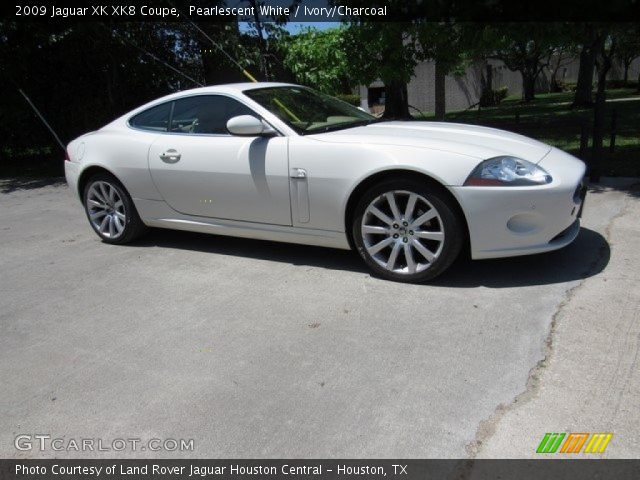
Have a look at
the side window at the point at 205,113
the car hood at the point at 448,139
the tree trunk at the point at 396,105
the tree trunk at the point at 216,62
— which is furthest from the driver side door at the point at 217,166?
the tree trunk at the point at 396,105

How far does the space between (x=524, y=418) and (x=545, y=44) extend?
6.65 m

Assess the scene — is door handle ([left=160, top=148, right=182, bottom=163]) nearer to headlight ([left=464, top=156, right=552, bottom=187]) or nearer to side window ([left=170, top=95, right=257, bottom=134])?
side window ([left=170, top=95, right=257, bottom=134])

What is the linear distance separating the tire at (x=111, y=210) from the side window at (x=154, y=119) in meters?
0.57

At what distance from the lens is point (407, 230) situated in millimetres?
3947

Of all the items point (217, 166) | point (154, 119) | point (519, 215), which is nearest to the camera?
point (519, 215)

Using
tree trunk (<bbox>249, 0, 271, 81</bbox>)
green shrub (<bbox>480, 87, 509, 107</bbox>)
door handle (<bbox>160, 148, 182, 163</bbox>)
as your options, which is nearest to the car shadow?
door handle (<bbox>160, 148, 182, 163</bbox>)

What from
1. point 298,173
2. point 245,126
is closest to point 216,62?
point 245,126

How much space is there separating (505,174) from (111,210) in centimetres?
368

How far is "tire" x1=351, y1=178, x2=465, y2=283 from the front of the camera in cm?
380

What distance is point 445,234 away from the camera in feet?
12.5

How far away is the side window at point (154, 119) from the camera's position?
16.7 ft

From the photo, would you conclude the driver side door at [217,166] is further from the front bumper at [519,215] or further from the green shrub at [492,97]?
the green shrub at [492,97]

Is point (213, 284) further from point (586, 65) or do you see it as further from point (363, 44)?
point (586, 65)

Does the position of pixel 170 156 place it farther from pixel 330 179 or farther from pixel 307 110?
pixel 330 179
